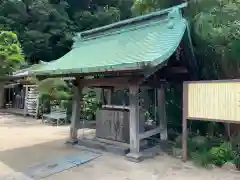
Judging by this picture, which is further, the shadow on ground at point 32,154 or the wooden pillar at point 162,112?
the wooden pillar at point 162,112

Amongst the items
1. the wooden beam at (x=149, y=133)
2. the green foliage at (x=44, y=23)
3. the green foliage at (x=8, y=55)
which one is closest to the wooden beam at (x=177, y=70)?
the wooden beam at (x=149, y=133)

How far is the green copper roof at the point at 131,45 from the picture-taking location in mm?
4914

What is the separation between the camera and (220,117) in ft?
16.5

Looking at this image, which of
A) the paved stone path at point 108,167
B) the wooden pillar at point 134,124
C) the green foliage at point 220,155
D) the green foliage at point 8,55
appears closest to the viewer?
the paved stone path at point 108,167

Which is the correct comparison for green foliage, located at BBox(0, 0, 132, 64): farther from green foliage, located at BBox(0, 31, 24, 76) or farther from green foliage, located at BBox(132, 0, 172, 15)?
green foliage, located at BBox(132, 0, 172, 15)

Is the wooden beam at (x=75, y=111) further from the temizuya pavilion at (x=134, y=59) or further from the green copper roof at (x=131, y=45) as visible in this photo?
the green copper roof at (x=131, y=45)

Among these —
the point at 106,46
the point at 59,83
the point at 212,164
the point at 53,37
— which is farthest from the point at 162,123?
the point at 53,37

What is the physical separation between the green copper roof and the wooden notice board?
3.53 feet

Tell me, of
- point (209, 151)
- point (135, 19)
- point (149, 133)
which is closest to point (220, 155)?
point (209, 151)

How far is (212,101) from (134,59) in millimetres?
1859

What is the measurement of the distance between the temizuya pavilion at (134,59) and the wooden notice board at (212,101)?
95 cm

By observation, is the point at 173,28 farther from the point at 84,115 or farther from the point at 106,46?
the point at 84,115

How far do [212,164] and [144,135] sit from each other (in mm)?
1630

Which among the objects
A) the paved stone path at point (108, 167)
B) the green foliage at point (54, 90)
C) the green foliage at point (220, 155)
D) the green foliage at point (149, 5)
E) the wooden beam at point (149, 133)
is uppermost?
the green foliage at point (149, 5)
